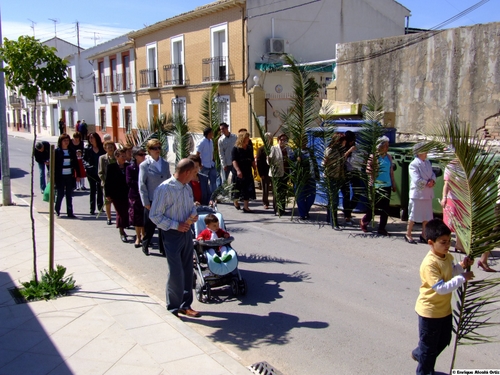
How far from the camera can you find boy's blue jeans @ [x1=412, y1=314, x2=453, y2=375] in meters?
3.93

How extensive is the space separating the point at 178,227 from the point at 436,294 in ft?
8.71

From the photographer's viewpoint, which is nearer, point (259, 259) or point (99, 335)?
point (99, 335)

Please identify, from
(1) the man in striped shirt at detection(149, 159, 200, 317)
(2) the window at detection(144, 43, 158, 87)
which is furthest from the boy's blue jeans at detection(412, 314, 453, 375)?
(2) the window at detection(144, 43, 158, 87)

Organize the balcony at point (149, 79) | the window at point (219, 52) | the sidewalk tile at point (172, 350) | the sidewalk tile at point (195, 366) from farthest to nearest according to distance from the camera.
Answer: the balcony at point (149, 79)
the window at point (219, 52)
the sidewalk tile at point (172, 350)
the sidewalk tile at point (195, 366)

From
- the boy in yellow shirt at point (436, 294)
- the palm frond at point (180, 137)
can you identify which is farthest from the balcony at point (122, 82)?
the boy in yellow shirt at point (436, 294)

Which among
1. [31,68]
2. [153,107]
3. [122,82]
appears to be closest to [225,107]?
[153,107]

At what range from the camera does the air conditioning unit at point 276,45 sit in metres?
20.8

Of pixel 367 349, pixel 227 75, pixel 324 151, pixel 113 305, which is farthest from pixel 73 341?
pixel 227 75

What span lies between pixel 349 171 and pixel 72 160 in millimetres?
6051

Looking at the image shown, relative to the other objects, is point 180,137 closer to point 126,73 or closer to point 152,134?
point 152,134

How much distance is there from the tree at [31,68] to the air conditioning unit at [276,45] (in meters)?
14.7

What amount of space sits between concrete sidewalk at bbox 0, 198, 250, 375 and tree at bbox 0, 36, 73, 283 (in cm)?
127

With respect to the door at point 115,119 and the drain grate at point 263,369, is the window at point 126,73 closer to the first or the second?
the door at point 115,119

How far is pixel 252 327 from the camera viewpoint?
5406 mm
